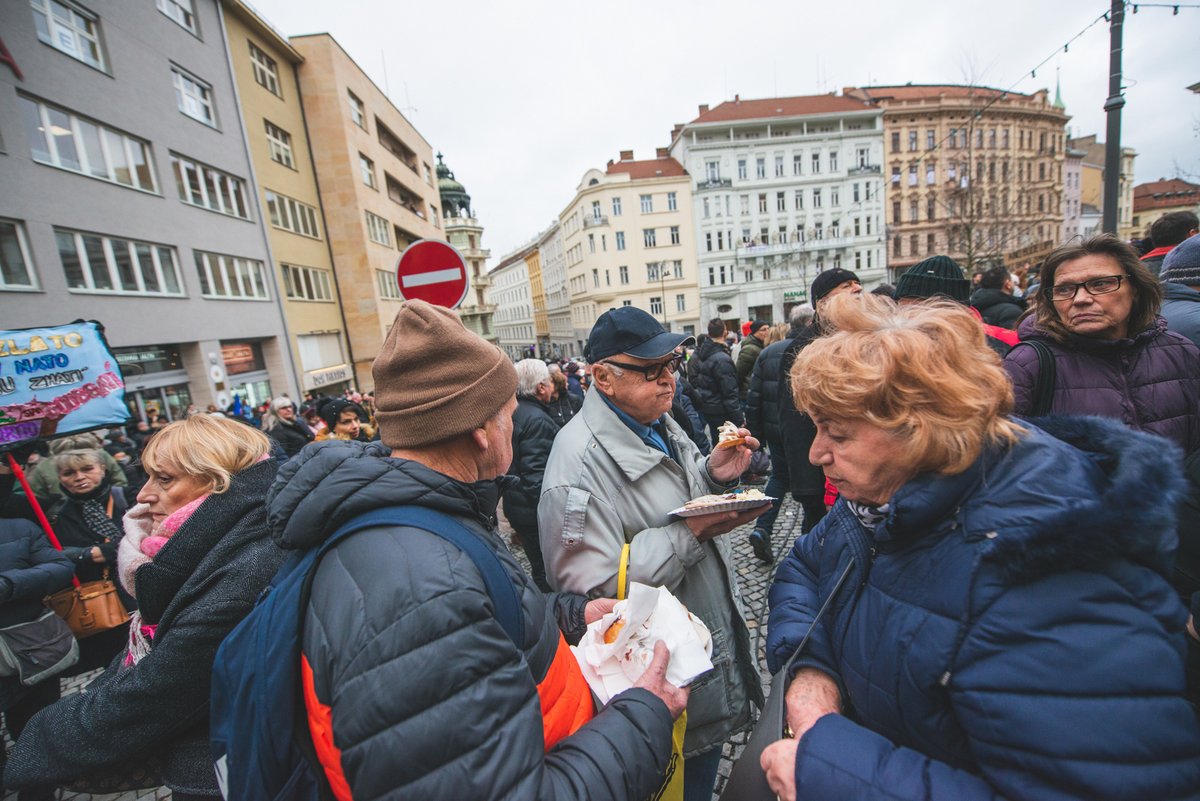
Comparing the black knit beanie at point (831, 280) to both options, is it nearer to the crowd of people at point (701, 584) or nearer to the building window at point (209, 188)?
the crowd of people at point (701, 584)

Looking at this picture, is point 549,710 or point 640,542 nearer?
point 549,710

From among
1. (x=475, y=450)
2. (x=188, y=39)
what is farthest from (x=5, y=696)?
(x=188, y=39)

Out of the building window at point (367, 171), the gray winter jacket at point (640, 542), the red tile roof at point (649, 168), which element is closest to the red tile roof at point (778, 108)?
the red tile roof at point (649, 168)

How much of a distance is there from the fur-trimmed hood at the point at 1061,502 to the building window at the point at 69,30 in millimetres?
17744

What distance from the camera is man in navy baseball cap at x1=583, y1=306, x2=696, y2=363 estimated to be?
212 cm

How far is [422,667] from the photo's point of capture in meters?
0.88

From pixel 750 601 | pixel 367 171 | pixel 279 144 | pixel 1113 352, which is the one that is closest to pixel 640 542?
pixel 1113 352

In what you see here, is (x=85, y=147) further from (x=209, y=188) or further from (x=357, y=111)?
(x=357, y=111)

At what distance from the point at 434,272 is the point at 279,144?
21.6 metres

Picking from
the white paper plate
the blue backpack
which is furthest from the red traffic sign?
the blue backpack

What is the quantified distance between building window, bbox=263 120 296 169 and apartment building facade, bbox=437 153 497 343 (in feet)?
100

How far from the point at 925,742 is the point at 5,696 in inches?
168

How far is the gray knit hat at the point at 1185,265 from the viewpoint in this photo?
2.78 meters

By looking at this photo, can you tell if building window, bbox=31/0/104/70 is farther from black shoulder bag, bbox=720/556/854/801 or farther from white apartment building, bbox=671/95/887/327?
white apartment building, bbox=671/95/887/327
